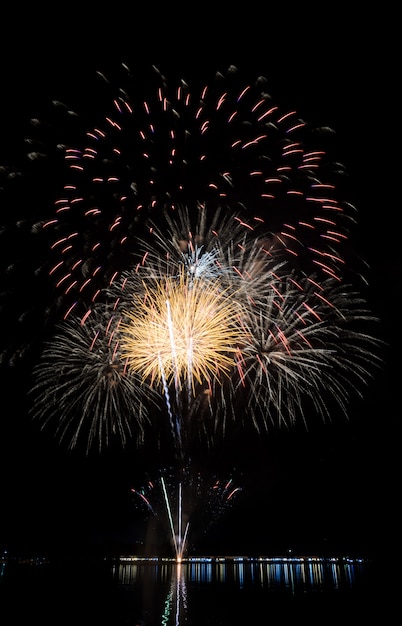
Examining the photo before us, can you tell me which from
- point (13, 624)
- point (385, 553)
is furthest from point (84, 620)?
point (385, 553)

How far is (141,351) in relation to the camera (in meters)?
20.8

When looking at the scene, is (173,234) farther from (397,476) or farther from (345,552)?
(345,552)

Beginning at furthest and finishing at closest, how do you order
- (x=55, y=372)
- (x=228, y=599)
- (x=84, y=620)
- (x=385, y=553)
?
Answer: (x=385, y=553) → (x=55, y=372) → (x=228, y=599) → (x=84, y=620)

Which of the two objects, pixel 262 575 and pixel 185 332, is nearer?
pixel 185 332

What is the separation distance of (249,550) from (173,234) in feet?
410

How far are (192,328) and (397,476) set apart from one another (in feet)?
171

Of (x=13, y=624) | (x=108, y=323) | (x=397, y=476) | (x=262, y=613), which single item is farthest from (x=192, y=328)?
(x=397, y=476)

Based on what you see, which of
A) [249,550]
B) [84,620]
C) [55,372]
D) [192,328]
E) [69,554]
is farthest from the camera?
[249,550]

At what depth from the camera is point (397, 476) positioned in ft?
205

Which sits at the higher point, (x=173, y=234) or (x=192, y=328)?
(x=173, y=234)

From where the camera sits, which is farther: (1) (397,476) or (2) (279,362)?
(1) (397,476)

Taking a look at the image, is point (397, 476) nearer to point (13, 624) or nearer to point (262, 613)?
point (262, 613)

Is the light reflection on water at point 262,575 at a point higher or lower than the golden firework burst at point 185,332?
lower

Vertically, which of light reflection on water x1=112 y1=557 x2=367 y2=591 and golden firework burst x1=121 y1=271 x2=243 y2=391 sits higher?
golden firework burst x1=121 y1=271 x2=243 y2=391
